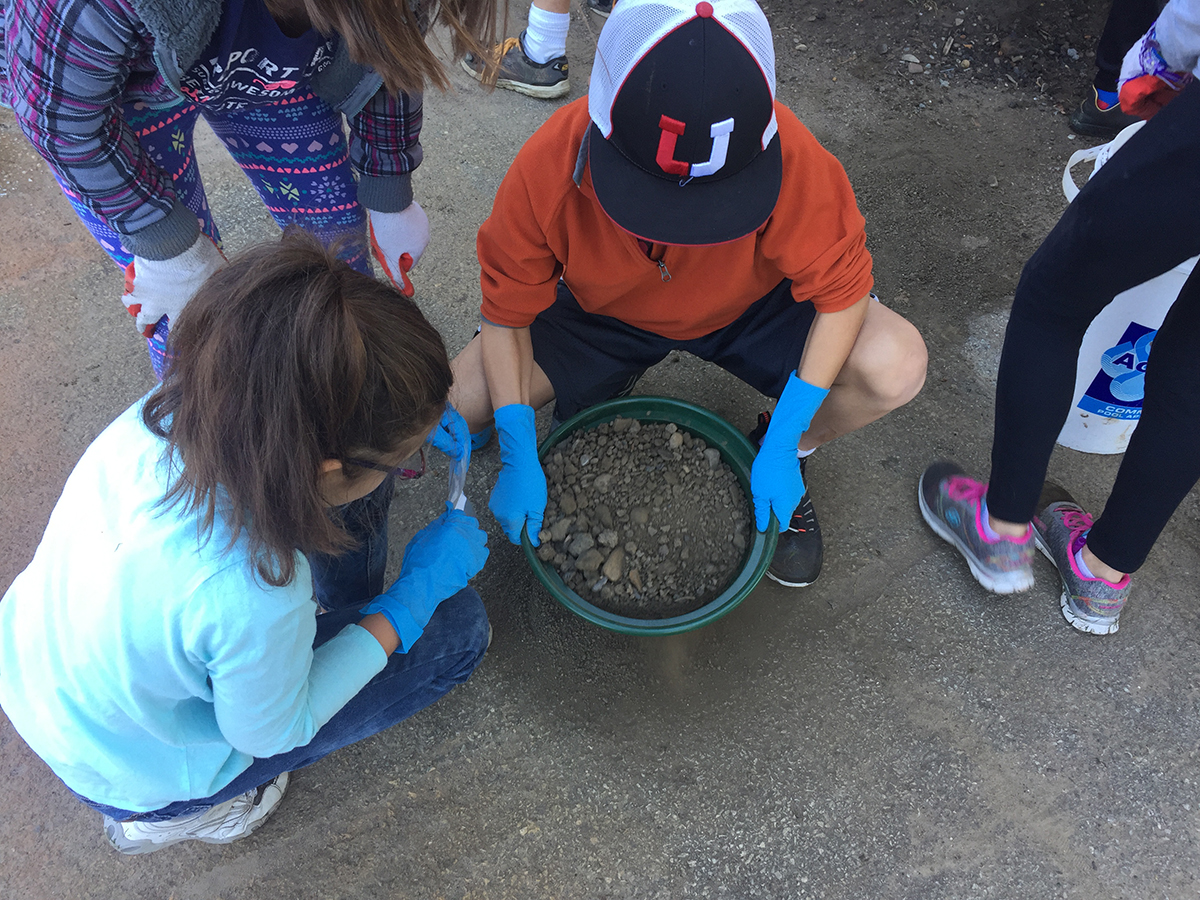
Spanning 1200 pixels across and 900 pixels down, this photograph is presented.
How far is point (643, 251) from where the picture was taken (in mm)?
1252

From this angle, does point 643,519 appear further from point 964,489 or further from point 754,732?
point 964,489

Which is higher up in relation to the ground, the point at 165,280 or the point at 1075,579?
the point at 165,280

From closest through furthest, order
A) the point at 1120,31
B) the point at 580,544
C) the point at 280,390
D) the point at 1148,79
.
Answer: the point at 280,390
the point at 1148,79
the point at 580,544
the point at 1120,31

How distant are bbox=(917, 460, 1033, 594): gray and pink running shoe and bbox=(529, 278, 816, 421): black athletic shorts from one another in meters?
0.45

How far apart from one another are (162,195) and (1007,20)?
2.71m

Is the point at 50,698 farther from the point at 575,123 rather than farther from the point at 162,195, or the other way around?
the point at 575,123

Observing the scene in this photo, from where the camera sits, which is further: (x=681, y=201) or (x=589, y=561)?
(x=589, y=561)

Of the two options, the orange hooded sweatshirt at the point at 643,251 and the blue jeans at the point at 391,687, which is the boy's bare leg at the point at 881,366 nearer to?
the orange hooded sweatshirt at the point at 643,251

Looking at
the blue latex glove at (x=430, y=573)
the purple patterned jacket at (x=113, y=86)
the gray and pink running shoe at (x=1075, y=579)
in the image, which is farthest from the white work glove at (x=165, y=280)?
the gray and pink running shoe at (x=1075, y=579)

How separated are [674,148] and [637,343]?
0.56 m

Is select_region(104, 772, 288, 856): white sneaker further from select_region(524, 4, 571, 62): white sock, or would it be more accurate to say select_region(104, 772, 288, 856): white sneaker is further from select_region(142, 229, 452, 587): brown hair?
select_region(524, 4, 571, 62): white sock

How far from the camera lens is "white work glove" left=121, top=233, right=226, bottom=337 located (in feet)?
3.96

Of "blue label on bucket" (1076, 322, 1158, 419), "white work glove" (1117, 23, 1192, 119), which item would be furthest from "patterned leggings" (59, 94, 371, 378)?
"blue label on bucket" (1076, 322, 1158, 419)

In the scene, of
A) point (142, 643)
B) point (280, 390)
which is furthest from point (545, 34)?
point (142, 643)
